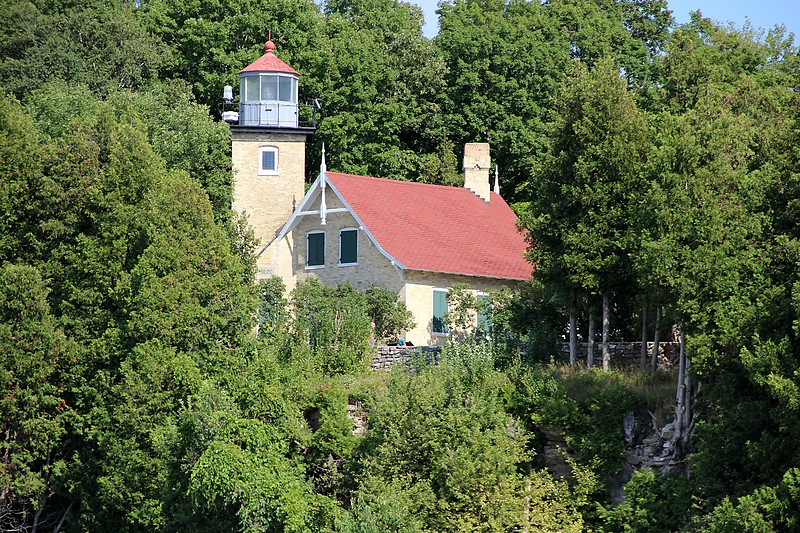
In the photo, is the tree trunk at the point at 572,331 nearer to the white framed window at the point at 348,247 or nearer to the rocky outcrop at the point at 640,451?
the rocky outcrop at the point at 640,451

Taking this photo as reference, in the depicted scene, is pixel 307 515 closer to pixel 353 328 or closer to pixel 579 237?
pixel 353 328

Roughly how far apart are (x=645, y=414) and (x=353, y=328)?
8178 mm

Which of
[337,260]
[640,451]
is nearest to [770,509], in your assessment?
[640,451]

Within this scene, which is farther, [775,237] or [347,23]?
[347,23]

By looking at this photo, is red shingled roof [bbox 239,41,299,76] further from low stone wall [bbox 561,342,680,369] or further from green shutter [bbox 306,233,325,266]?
low stone wall [bbox 561,342,680,369]

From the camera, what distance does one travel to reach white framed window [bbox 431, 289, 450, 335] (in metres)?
34.3

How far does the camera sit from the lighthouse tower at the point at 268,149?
127 feet

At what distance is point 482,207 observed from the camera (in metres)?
39.8

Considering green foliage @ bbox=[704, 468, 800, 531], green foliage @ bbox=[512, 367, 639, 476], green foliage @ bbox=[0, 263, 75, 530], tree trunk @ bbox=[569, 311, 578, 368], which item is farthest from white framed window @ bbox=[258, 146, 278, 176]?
green foliage @ bbox=[704, 468, 800, 531]

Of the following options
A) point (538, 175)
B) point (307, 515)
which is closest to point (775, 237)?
point (538, 175)

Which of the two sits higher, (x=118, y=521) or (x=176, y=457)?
(x=176, y=457)

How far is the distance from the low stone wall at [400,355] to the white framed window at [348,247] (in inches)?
236

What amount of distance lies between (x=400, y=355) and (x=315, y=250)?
8215 millimetres

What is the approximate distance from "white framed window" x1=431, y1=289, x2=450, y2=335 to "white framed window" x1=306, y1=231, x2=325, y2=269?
12.4 ft
